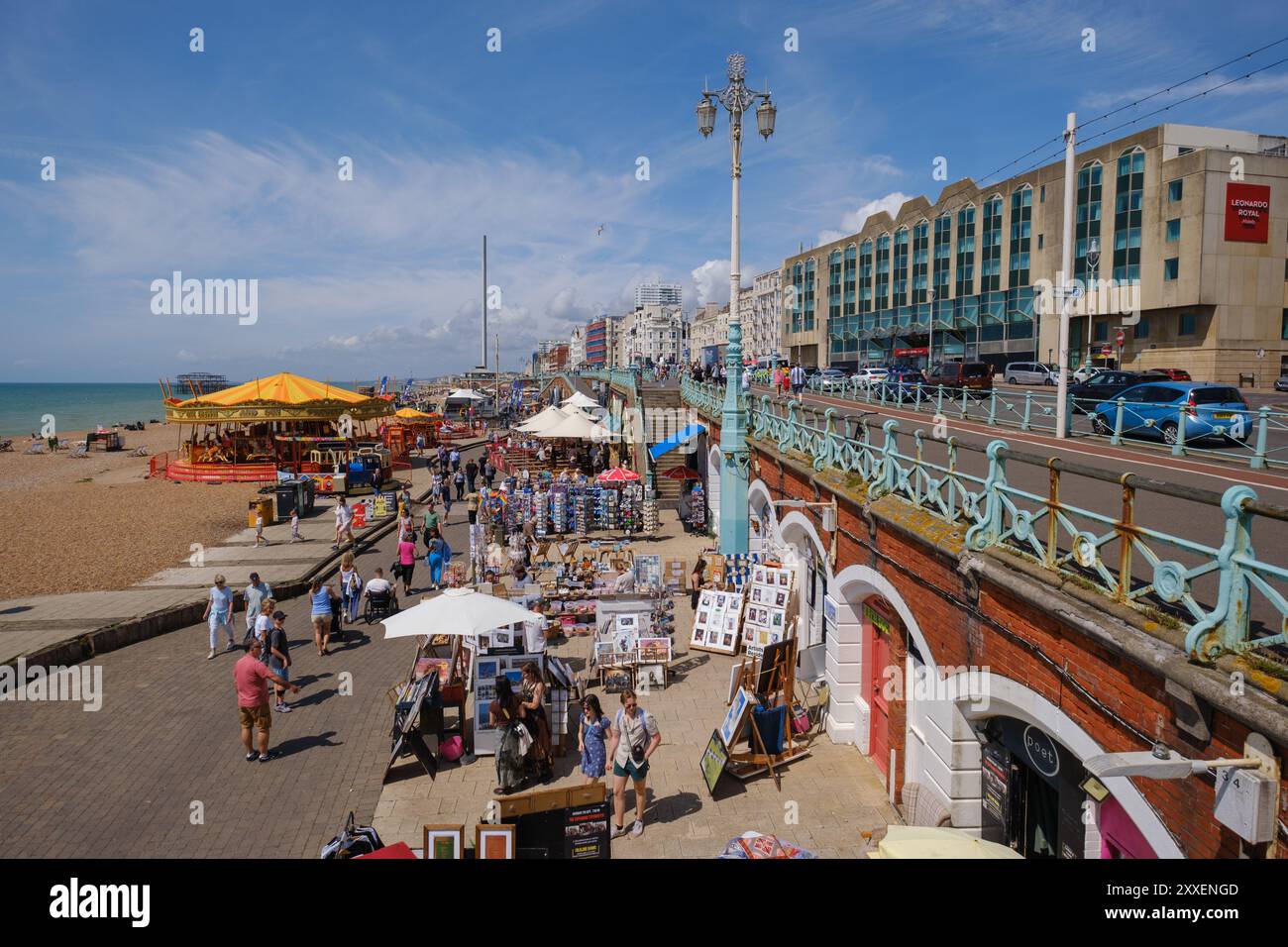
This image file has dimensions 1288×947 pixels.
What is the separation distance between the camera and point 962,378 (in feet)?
110

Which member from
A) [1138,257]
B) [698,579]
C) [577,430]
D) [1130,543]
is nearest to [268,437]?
[577,430]

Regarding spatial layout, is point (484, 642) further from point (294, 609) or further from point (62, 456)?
point (62, 456)

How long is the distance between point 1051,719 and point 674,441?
25186mm

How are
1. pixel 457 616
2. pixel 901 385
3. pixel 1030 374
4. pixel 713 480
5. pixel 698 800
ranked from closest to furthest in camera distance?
pixel 698 800 < pixel 457 616 < pixel 901 385 < pixel 713 480 < pixel 1030 374

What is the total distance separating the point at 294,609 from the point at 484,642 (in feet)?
22.8

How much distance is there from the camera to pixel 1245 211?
162 ft

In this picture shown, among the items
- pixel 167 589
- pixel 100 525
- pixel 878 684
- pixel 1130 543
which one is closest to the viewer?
pixel 1130 543

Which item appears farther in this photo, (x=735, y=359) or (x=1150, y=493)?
(x=735, y=359)

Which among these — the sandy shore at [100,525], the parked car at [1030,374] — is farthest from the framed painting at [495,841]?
the parked car at [1030,374]

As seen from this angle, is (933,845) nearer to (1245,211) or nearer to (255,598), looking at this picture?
(255,598)

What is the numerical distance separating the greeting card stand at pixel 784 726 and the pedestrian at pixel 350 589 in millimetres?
8809

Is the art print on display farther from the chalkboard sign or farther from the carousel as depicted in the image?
the carousel

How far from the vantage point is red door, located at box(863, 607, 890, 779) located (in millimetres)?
9906

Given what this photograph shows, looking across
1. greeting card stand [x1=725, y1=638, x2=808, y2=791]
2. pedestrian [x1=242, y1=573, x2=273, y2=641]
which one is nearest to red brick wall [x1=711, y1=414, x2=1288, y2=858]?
greeting card stand [x1=725, y1=638, x2=808, y2=791]
